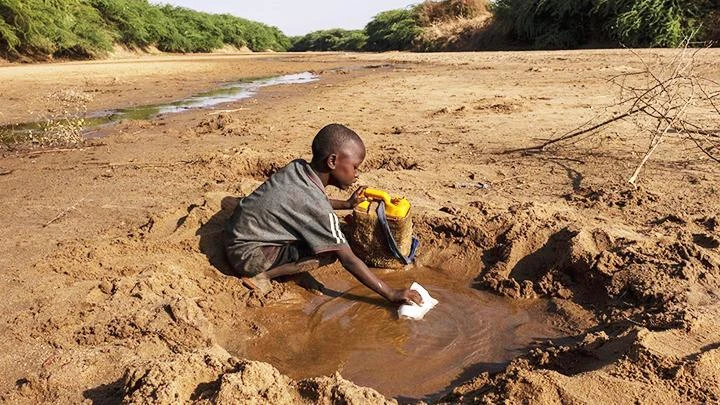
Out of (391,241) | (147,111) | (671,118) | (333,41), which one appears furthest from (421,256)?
(333,41)

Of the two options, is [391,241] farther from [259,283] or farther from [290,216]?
[259,283]

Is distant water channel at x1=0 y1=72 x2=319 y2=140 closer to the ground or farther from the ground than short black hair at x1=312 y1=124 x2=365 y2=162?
closer to the ground

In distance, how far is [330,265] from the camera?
366 centimetres

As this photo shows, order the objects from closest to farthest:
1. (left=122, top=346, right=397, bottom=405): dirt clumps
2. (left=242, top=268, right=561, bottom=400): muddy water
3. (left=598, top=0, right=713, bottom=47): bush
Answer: (left=122, top=346, right=397, bottom=405): dirt clumps → (left=242, top=268, right=561, bottom=400): muddy water → (left=598, top=0, right=713, bottom=47): bush

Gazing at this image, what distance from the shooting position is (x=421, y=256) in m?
3.71

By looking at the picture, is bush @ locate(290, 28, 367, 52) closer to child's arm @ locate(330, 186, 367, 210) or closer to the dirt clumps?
child's arm @ locate(330, 186, 367, 210)

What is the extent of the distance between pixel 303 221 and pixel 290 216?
83mm

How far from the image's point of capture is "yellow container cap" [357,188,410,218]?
337 centimetres

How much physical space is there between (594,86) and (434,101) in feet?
8.52

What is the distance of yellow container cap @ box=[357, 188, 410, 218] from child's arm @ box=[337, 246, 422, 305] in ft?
1.71

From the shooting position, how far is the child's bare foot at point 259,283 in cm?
326

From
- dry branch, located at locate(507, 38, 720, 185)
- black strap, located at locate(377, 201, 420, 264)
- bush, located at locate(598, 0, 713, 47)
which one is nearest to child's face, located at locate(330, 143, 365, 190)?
black strap, located at locate(377, 201, 420, 264)

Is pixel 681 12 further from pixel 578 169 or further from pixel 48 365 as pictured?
pixel 48 365

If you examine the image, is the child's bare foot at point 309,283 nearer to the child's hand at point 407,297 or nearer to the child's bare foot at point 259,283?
the child's bare foot at point 259,283
